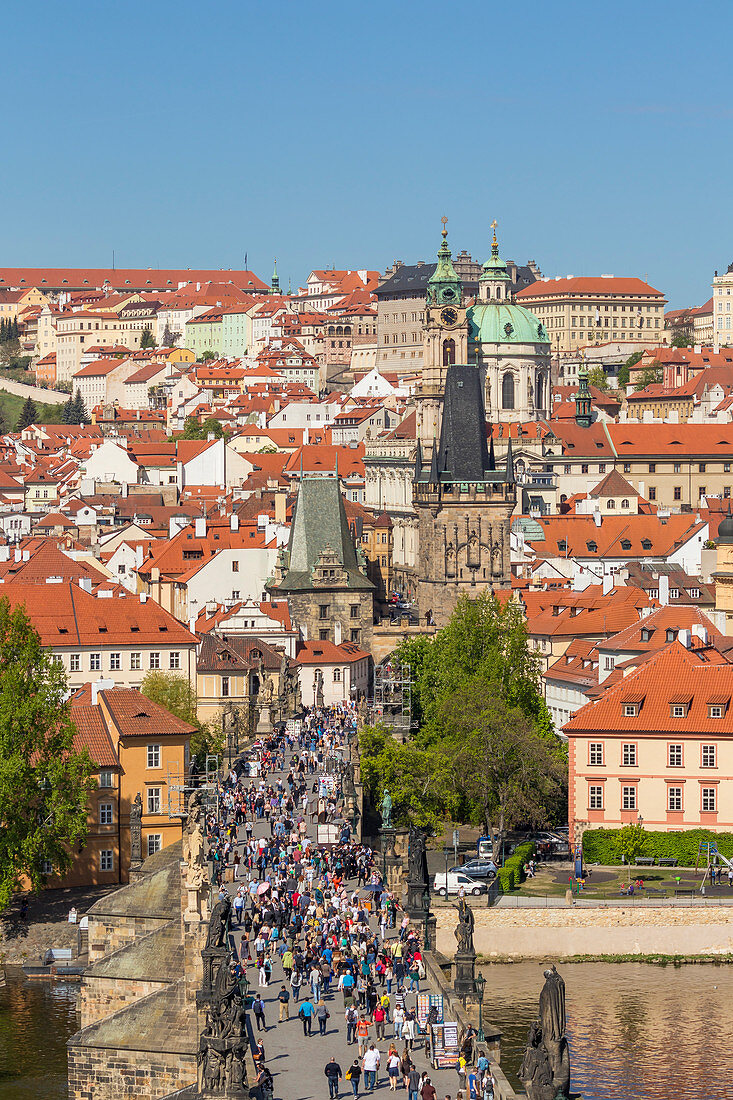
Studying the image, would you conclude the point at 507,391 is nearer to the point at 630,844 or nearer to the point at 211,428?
the point at 211,428

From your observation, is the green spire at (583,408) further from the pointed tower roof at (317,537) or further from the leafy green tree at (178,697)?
the leafy green tree at (178,697)

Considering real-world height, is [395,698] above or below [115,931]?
above

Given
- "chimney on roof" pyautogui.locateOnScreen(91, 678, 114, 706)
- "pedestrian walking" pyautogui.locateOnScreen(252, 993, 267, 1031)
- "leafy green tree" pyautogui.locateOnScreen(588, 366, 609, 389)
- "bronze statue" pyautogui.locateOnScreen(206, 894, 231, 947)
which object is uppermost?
"leafy green tree" pyautogui.locateOnScreen(588, 366, 609, 389)

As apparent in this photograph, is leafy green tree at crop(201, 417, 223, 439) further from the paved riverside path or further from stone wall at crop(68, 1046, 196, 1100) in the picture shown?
the paved riverside path

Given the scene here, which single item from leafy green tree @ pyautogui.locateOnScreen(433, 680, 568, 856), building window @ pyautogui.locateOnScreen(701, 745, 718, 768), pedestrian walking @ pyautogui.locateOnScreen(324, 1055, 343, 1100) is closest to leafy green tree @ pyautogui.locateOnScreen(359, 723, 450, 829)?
leafy green tree @ pyautogui.locateOnScreen(433, 680, 568, 856)

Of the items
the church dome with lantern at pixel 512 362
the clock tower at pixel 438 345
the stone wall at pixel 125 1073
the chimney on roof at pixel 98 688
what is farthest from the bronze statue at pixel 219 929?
the church dome with lantern at pixel 512 362

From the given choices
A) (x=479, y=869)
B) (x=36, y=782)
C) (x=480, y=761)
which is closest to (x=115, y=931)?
(x=36, y=782)

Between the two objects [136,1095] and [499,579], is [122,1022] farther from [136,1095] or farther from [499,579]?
[499,579]
